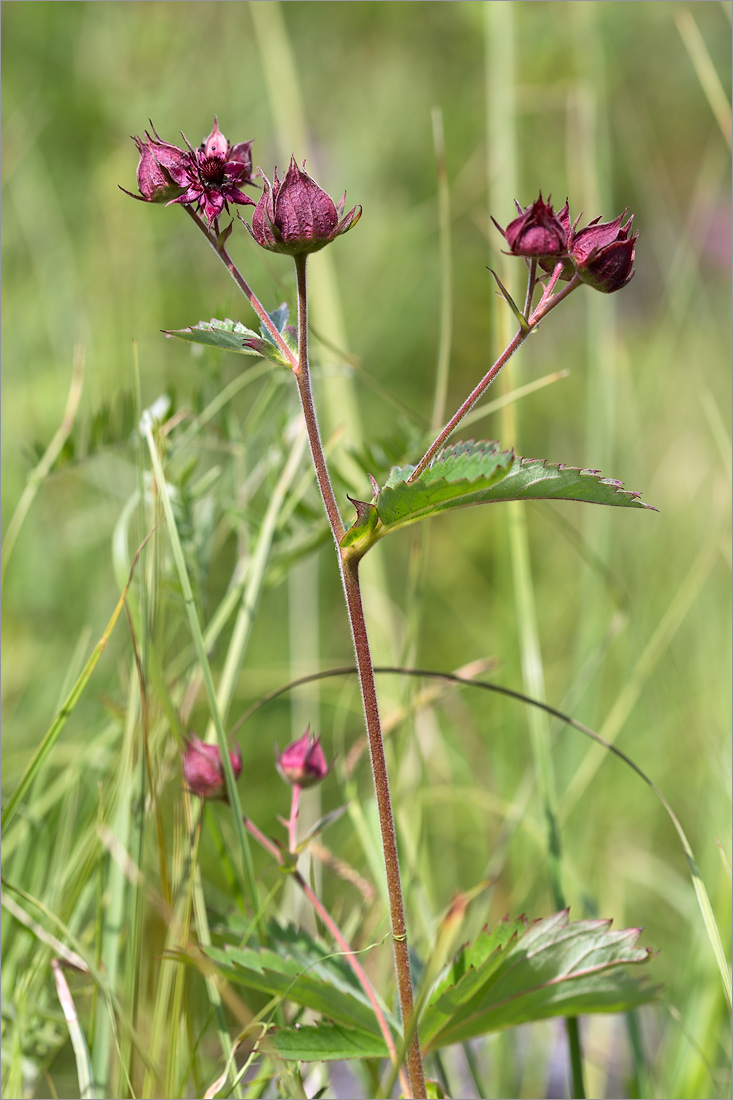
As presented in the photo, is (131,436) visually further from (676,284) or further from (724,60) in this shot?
(724,60)

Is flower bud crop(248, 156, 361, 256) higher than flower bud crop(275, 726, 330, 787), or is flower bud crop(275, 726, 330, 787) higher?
flower bud crop(248, 156, 361, 256)

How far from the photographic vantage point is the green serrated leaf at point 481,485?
0.55 meters

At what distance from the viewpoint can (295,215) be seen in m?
0.56

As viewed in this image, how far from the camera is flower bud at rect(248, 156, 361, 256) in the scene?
56 cm

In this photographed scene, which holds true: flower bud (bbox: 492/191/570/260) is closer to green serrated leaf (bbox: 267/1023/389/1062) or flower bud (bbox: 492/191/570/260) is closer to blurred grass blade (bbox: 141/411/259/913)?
blurred grass blade (bbox: 141/411/259/913)

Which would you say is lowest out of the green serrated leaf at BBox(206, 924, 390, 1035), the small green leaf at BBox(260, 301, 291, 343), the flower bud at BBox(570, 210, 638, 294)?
the green serrated leaf at BBox(206, 924, 390, 1035)

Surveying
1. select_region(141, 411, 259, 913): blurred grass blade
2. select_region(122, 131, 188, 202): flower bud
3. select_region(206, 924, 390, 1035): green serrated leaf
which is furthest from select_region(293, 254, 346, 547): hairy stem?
select_region(206, 924, 390, 1035): green serrated leaf

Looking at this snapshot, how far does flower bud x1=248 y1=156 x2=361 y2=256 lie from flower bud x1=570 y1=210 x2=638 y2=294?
0.15 metres

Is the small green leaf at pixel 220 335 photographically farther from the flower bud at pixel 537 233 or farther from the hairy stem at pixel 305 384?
the flower bud at pixel 537 233

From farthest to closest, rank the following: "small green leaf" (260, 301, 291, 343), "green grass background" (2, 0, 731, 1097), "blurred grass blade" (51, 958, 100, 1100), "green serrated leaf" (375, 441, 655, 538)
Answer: "green grass background" (2, 0, 731, 1097), "blurred grass blade" (51, 958, 100, 1100), "small green leaf" (260, 301, 291, 343), "green serrated leaf" (375, 441, 655, 538)

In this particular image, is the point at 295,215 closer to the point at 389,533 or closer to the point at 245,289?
the point at 245,289

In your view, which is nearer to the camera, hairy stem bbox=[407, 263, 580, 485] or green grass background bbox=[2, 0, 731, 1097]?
hairy stem bbox=[407, 263, 580, 485]

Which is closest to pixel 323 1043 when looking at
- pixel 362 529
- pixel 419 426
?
pixel 362 529

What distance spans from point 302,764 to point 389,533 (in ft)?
0.81
